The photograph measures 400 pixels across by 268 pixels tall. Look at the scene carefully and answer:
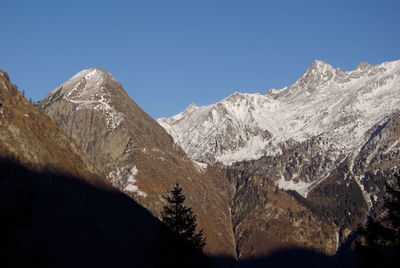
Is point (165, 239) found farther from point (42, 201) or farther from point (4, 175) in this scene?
point (42, 201)

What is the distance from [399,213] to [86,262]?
6029 inches

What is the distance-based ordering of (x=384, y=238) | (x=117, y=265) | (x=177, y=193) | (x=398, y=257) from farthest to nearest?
1. (x=117, y=265)
2. (x=177, y=193)
3. (x=384, y=238)
4. (x=398, y=257)

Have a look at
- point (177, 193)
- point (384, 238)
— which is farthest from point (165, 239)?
point (384, 238)

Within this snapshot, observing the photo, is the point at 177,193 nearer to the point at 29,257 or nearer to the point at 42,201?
the point at 29,257

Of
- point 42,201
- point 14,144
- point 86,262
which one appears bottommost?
point 86,262

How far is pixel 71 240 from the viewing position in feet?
609

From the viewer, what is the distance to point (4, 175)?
27500 mm

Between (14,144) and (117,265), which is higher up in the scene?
(14,144)

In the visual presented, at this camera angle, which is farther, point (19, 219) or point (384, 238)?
point (384, 238)

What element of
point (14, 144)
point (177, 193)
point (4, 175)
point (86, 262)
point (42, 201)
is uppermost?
point (14, 144)

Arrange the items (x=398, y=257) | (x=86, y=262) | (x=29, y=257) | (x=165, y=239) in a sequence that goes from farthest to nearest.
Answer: (x=86, y=262), (x=165, y=239), (x=398, y=257), (x=29, y=257)

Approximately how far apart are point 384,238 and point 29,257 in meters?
21.8

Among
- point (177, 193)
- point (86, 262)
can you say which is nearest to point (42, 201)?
point (86, 262)

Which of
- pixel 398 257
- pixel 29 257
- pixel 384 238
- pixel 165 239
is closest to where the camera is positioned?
pixel 29 257
